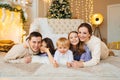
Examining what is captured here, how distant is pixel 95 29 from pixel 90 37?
623 centimetres

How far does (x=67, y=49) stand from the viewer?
6.98 ft

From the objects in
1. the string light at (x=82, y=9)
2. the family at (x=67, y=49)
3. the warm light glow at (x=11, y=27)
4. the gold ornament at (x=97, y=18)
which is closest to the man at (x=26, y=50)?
the family at (x=67, y=49)

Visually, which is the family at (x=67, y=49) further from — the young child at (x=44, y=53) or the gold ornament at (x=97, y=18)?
the gold ornament at (x=97, y=18)

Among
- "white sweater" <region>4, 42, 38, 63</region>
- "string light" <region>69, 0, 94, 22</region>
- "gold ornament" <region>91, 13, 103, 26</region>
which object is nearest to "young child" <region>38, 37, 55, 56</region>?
"white sweater" <region>4, 42, 38, 63</region>

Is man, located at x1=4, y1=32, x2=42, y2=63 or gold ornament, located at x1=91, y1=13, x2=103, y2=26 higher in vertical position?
gold ornament, located at x1=91, y1=13, x2=103, y2=26

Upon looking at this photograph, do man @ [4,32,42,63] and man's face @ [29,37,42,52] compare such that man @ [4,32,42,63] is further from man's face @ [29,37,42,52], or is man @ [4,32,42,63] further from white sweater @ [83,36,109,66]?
white sweater @ [83,36,109,66]

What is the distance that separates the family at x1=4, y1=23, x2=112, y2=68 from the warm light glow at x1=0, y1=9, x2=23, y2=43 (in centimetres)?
332

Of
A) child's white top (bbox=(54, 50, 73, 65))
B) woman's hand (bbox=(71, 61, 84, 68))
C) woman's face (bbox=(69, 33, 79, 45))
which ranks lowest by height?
woman's hand (bbox=(71, 61, 84, 68))

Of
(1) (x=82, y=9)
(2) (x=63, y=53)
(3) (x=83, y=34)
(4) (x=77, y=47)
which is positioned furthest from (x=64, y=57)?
(1) (x=82, y=9)

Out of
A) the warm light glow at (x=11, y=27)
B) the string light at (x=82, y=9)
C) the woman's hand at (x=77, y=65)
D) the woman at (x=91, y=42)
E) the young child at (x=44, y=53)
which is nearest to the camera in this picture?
the woman's hand at (x=77, y=65)

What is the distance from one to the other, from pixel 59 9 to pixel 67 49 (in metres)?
5.09

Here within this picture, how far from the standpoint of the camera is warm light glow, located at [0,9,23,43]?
556cm

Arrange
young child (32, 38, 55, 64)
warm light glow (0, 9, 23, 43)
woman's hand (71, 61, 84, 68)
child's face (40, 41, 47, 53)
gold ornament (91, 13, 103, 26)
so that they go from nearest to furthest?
woman's hand (71, 61, 84, 68) → young child (32, 38, 55, 64) → child's face (40, 41, 47, 53) → warm light glow (0, 9, 23, 43) → gold ornament (91, 13, 103, 26)

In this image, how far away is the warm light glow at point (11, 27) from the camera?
5557 mm
